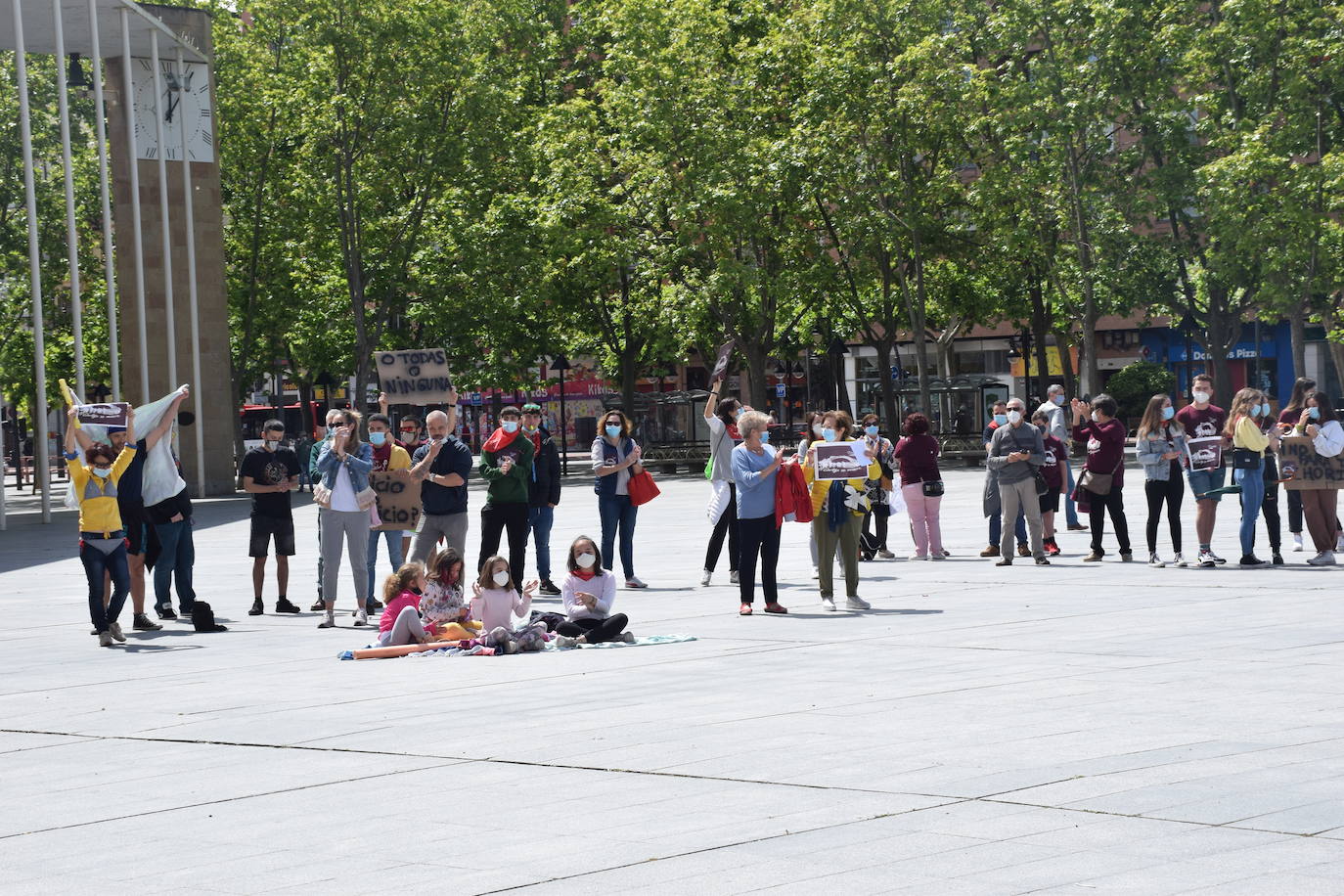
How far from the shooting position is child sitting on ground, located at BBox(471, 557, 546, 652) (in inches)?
508

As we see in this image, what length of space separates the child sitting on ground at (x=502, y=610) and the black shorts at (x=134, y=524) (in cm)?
366

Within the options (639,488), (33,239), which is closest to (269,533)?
(639,488)

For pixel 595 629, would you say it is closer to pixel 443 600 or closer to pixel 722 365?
pixel 443 600

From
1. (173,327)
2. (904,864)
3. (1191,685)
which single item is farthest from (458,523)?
(173,327)

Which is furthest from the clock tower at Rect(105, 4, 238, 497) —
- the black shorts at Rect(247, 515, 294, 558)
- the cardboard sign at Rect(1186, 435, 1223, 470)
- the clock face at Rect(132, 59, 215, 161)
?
the cardboard sign at Rect(1186, 435, 1223, 470)

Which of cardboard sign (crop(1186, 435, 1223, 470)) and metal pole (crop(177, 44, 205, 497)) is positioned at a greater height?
metal pole (crop(177, 44, 205, 497))

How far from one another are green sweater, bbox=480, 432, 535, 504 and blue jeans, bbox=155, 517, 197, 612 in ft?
8.91

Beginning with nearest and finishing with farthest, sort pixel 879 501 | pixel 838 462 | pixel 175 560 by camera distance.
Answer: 1. pixel 838 462
2. pixel 175 560
3. pixel 879 501

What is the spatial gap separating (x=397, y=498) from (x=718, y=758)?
855 centimetres

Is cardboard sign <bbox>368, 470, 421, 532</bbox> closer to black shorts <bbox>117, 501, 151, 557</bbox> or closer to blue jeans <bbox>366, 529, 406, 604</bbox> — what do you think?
blue jeans <bbox>366, 529, 406, 604</bbox>

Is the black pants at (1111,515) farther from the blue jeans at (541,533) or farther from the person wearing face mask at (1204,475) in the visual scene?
the blue jeans at (541,533)

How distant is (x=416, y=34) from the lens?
49750 millimetres

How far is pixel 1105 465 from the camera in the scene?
19.3m

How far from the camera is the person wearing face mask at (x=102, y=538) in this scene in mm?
14031
